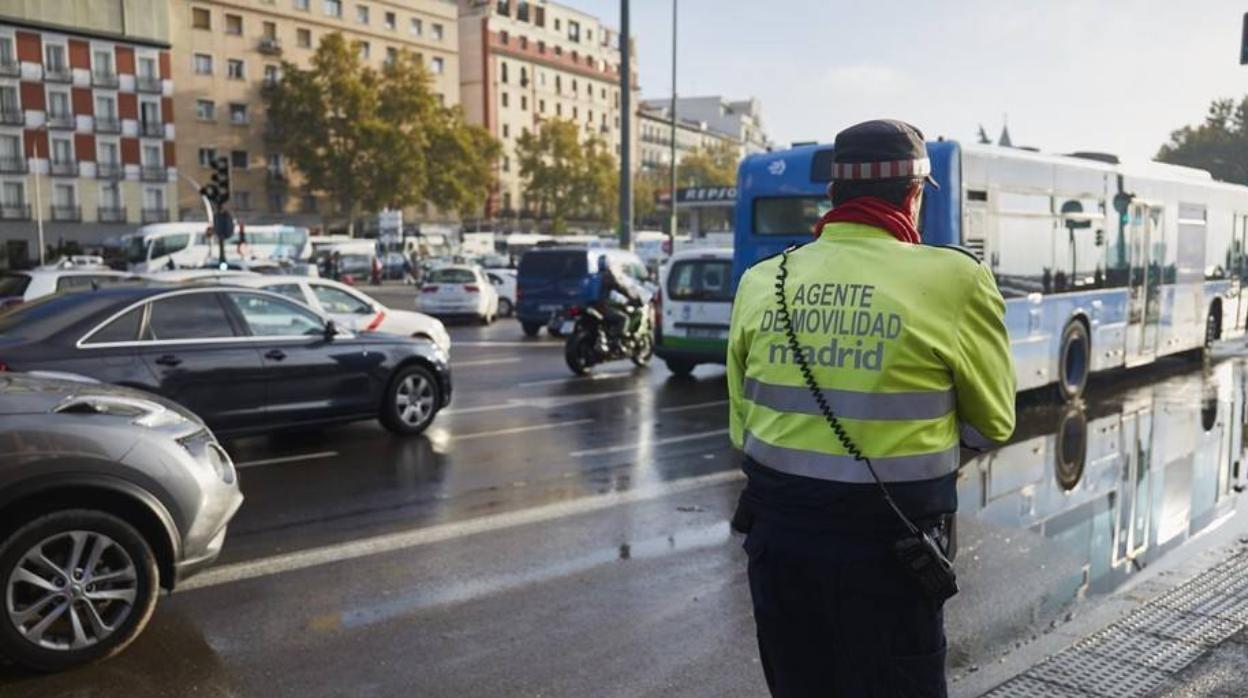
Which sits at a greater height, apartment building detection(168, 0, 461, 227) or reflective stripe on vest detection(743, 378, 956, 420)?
apartment building detection(168, 0, 461, 227)

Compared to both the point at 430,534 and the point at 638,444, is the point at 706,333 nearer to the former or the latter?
the point at 638,444

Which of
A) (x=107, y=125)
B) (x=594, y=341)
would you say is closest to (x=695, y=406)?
(x=594, y=341)

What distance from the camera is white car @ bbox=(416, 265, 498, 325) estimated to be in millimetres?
25234

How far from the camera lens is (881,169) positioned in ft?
8.14

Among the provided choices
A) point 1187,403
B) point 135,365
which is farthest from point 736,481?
point 1187,403

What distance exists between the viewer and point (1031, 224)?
10.9 metres

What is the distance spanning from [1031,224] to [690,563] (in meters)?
6.67

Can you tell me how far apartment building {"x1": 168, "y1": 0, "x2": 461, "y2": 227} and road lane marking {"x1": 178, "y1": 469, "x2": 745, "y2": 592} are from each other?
66.0m

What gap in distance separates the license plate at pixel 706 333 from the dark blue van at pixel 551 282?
305 inches

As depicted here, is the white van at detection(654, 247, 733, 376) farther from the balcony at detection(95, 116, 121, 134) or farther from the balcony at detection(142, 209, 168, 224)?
the balcony at detection(95, 116, 121, 134)

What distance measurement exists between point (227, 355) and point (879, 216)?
7016 mm

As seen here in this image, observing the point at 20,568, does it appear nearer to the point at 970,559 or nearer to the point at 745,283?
the point at 745,283

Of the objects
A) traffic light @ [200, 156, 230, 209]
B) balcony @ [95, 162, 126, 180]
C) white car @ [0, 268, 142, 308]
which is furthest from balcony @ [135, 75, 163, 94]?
white car @ [0, 268, 142, 308]

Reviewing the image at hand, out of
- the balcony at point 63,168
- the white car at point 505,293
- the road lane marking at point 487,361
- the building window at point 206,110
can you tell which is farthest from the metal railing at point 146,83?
the road lane marking at point 487,361
